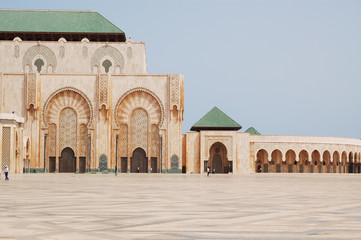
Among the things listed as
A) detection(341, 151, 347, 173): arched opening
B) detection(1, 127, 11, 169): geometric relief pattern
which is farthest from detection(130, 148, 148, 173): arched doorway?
detection(341, 151, 347, 173): arched opening

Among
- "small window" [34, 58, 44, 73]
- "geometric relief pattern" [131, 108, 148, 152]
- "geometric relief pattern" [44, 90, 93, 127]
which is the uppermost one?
"small window" [34, 58, 44, 73]

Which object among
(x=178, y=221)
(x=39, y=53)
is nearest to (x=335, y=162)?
(x=39, y=53)

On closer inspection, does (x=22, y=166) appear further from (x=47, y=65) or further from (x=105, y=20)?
(x=105, y=20)

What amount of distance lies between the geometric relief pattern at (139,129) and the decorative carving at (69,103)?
11.6ft

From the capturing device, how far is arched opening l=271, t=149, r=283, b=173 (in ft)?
154

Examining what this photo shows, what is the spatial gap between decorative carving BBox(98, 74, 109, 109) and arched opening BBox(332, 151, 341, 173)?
24.4m

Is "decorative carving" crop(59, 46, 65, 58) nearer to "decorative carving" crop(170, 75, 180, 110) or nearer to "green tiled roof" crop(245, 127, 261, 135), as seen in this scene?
"decorative carving" crop(170, 75, 180, 110)

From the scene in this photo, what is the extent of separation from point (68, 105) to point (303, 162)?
2335cm

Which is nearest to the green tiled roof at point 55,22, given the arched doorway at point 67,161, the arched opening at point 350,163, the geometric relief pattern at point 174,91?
the geometric relief pattern at point 174,91

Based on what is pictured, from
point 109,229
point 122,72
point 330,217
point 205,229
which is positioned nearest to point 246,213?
point 330,217

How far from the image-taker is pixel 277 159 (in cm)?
4706

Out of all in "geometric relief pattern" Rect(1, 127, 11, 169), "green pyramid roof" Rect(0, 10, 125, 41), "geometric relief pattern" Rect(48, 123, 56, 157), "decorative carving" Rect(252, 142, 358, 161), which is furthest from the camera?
"decorative carving" Rect(252, 142, 358, 161)

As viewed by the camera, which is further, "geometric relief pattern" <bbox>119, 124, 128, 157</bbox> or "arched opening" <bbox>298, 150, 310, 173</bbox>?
Result: "arched opening" <bbox>298, 150, 310, 173</bbox>

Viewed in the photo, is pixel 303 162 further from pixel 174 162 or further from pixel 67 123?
pixel 67 123
